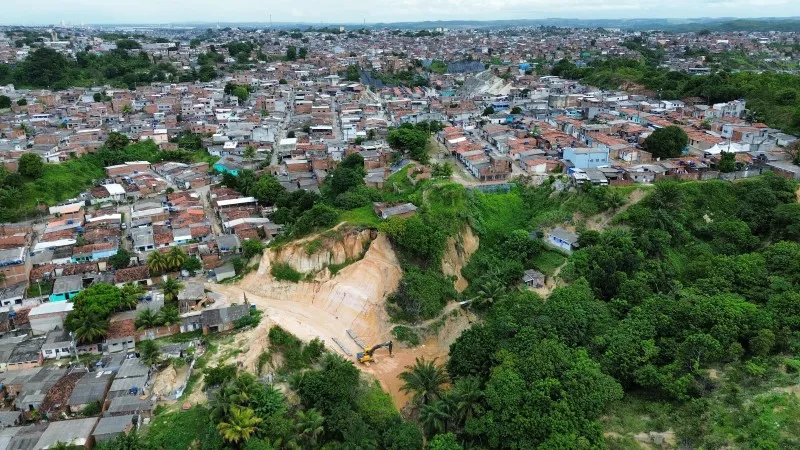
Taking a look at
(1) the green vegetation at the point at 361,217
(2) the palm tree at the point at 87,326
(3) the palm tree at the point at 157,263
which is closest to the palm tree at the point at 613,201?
(1) the green vegetation at the point at 361,217

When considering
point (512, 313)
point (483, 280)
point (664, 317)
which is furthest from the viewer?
point (483, 280)

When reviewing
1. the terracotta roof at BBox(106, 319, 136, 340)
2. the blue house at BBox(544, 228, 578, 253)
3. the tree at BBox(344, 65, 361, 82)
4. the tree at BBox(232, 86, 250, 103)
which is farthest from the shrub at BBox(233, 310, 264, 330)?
the tree at BBox(344, 65, 361, 82)

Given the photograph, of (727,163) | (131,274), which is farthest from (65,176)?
(727,163)

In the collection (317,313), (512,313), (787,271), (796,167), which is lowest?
(317,313)

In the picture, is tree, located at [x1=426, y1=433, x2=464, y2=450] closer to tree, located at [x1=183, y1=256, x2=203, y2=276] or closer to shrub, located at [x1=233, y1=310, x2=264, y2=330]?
shrub, located at [x1=233, y1=310, x2=264, y2=330]

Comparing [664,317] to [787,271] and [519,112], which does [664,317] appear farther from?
[519,112]

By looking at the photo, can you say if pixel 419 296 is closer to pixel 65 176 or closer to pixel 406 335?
pixel 406 335

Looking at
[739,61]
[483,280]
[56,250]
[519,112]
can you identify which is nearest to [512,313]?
[483,280]
